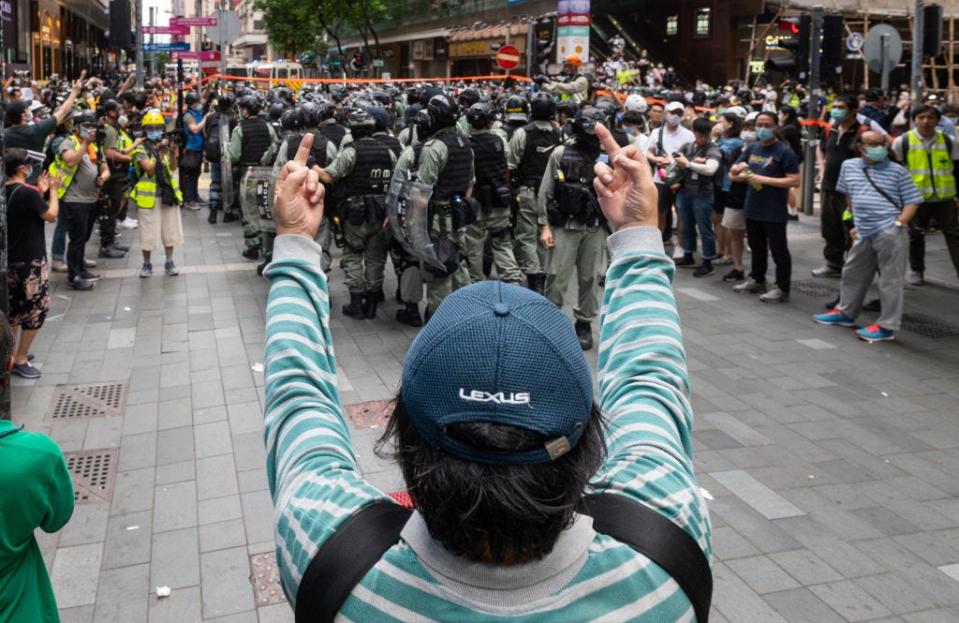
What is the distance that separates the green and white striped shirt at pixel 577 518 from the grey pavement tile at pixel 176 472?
4.25 metres

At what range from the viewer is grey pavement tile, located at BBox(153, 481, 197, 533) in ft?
17.0

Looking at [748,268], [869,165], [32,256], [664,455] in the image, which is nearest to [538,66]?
[748,268]

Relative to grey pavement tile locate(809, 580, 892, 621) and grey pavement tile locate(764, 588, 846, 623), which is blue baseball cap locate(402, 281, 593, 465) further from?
grey pavement tile locate(809, 580, 892, 621)

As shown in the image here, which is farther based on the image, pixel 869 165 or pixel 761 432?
pixel 869 165

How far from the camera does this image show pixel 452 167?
28.7ft

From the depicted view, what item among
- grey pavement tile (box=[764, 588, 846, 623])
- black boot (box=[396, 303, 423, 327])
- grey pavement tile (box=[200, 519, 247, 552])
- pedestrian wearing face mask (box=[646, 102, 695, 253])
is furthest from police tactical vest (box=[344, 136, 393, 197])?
grey pavement tile (box=[764, 588, 846, 623])

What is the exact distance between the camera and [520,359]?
52.2 inches

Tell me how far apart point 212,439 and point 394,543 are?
5.33m

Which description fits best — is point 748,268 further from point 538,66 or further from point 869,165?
point 538,66

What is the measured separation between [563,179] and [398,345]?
2.14m

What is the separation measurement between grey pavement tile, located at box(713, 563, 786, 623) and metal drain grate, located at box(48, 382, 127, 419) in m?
4.52

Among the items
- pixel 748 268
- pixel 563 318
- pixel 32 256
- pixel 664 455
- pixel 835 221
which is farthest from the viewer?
pixel 748 268

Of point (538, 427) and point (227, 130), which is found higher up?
point (227, 130)

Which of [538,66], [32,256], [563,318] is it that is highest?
[538,66]
